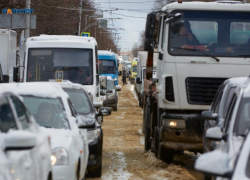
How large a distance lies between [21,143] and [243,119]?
2547mm

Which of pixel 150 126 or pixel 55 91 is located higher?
pixel 55 91

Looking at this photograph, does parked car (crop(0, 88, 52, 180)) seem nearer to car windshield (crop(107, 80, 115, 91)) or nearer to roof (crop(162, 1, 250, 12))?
roof (crop(162, 1, 250, 12))

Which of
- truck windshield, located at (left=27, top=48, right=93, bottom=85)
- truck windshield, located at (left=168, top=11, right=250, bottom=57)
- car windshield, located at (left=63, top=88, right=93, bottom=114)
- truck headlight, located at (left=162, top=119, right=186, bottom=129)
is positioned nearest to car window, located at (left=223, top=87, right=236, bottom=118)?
truck headlight, located at (left=162, top=119, right=186, bottom=129)

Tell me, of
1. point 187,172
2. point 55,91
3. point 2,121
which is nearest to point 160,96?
point 187,172

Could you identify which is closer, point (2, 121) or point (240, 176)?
point (240, 176)

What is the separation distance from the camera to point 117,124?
83.4ft

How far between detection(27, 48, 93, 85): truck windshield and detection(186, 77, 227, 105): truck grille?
18.2 ft

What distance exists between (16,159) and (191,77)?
7830 mm

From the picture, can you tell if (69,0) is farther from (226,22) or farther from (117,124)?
(226,22)

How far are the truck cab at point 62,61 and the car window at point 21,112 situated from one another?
10925 mm

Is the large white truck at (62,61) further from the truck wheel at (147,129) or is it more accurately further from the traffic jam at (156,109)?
the truck wheel at (147,129)

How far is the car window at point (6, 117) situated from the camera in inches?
253

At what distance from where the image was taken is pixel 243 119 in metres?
7.08

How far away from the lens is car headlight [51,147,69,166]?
827 cm
